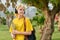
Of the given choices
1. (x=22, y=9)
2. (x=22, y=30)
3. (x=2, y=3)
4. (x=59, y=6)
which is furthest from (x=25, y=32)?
(x=2, y=3)

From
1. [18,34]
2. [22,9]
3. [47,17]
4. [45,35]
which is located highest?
[22,9]

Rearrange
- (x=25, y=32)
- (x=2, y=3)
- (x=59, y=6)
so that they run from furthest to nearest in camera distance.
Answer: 1. (x=2, y=3)
2. (x=59, y=6)
3. (x=25, y=32)

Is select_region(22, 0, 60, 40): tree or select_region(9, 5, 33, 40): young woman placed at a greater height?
select_region(9, 5, 33, 40): young woman

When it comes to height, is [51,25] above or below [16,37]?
below

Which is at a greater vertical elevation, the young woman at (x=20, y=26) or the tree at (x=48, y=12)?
the young woman at (x=20, y=26)

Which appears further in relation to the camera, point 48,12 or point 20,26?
point 48,12

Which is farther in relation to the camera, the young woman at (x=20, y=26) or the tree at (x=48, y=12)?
the tree at (x=48, y=12)

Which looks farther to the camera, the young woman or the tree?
the tree

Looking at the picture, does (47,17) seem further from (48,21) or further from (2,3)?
(2,3)

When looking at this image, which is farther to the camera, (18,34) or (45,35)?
(45,35)

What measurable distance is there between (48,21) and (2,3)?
1356 centimetres

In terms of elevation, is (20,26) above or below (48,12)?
above

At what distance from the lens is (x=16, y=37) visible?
5801 mm

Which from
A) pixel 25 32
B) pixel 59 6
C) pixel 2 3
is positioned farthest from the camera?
pixel 2 3
